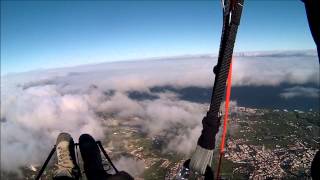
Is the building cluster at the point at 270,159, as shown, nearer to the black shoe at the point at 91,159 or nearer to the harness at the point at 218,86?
the black shoe at the point at 91,159

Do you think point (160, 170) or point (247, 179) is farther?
point (160, 170)

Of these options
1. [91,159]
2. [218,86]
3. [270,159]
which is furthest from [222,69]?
[270,159]

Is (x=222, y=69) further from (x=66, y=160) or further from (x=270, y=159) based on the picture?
(x=270, y=159)

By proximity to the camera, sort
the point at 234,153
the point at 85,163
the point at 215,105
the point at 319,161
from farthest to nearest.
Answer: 1. the point at 234,153
2. the point at 85,163
3. the point at 215,105
4. the point at 319,161

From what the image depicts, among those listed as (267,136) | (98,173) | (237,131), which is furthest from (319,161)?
(237,131)

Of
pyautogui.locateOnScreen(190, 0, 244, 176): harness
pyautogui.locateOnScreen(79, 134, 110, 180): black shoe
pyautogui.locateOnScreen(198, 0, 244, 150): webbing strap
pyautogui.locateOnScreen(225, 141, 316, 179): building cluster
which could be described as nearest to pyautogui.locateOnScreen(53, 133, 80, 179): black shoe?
pyautogui.locateOnScreen(79, 134, 110, 180): black shoe

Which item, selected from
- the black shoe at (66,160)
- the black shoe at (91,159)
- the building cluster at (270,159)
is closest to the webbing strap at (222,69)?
the black shoe at (91,159)

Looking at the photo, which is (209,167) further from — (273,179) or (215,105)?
(273,179)
